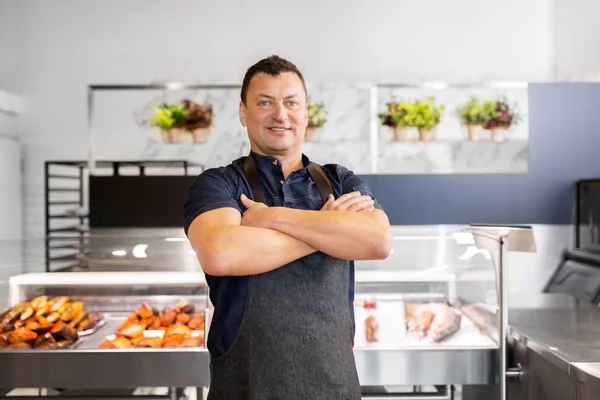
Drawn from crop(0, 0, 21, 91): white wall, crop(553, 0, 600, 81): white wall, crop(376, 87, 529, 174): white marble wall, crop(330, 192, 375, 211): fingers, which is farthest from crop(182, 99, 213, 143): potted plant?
crop(0, 0, 21, 91): white wall

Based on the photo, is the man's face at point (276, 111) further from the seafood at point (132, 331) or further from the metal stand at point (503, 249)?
the seafood at point (132, 331)

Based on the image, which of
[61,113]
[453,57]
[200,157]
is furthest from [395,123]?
[61,113]

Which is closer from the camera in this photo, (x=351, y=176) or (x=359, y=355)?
(x=351, y=176)

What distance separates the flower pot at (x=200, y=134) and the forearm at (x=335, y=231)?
2504 mm

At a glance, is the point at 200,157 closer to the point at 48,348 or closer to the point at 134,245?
the point at 134,245

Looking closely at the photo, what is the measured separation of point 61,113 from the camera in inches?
277

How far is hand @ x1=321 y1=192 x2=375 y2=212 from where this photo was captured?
1.66 m

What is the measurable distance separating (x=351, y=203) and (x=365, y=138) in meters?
2.39

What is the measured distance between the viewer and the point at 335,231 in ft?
5.19

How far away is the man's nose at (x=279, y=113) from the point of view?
5.59 ft

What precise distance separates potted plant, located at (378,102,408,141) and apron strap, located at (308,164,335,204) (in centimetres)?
221

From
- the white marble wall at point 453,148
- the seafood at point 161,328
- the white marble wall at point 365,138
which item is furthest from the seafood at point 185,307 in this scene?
the white marble wall at point 453,148

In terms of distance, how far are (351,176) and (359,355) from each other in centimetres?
115

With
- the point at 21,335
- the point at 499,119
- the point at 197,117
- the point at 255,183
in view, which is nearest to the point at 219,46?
the point at 197,117
